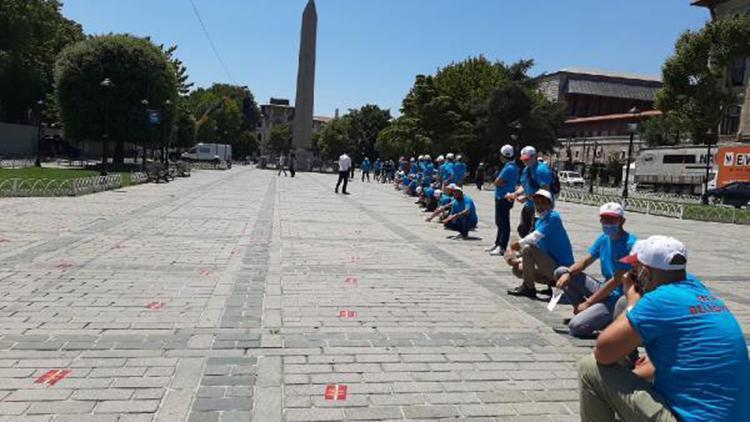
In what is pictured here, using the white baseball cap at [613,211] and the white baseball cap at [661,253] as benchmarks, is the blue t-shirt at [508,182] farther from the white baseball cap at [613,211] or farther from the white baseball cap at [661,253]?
the white baseball cap at [661,253]

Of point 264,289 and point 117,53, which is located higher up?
point 117,53

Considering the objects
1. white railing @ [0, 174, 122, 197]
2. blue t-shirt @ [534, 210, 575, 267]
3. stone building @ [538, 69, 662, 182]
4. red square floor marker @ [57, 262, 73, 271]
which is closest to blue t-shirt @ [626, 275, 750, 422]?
blue t-shirt @ [534, 210, 575, 267]

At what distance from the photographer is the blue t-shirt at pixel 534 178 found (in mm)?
9547

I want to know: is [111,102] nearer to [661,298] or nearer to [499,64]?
[499,64]

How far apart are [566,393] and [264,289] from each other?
13.1ft

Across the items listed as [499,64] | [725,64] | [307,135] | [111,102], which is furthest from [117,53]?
[725,64]

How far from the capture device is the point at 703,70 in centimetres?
4150

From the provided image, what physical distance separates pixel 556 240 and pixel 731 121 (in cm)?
5363

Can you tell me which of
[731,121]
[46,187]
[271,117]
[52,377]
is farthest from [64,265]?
[271,117]

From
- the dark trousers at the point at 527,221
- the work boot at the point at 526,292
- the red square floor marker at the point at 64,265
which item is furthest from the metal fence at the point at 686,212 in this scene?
the red square floor marker at the point at 64,265

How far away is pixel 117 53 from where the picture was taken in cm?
4231

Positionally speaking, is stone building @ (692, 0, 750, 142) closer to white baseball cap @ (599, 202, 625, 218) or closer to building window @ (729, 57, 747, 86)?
building window @ (729, 57, 747, 86)

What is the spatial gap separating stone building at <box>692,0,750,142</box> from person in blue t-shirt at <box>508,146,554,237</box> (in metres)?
47.6

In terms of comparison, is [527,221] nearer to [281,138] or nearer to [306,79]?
[306,79]
